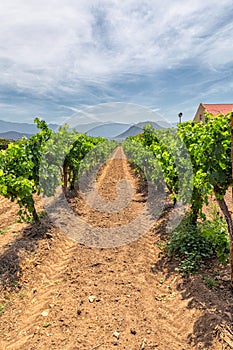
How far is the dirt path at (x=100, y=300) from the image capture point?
10.1 ft

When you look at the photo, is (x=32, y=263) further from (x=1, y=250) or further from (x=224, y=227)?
(x=224, y=227)

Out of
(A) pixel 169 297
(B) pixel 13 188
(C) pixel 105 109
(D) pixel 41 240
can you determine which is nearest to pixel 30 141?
(B) pixel 13 188

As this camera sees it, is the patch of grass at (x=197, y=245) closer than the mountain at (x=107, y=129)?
Yes

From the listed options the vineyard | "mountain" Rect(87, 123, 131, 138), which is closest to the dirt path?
the vineyard

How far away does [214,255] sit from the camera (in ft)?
14.8

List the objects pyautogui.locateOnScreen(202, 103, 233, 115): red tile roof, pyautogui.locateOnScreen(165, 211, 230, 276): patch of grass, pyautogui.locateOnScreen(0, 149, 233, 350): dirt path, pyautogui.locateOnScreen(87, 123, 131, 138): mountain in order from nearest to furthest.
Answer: pyautogui.locateOnScreen(0, 149, 233, 350): dirt path → pyautogui.locateOnScreen(165, 211, 230, 276): patch of grass → pyautogui.locateOnScreen(87, 123, 131, 138): mountain → pyautogui.locateOnScreen(202, 103, 233, 115): red tile roof

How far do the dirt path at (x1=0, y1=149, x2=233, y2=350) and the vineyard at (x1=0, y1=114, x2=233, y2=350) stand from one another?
15 mm

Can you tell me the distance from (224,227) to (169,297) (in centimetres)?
152

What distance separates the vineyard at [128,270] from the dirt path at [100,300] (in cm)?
1

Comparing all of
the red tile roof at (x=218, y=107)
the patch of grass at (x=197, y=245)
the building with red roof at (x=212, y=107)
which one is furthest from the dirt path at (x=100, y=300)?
the red tile roof at (x=218, y=107)

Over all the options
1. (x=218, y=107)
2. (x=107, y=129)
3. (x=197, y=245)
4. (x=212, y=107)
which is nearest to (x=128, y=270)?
(x=197, y=245)

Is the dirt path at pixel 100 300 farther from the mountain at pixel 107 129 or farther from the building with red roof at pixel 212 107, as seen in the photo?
the building with red roof at pixel 212 107

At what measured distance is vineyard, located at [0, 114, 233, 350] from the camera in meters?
3.17

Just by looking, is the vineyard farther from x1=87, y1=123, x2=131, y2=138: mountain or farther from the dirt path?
x1=87, y1=123, x2=131, y2=138: mountain
